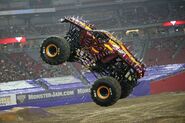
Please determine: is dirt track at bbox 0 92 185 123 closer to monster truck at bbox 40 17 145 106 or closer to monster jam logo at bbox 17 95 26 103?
monster jam logo at bbox 17 95 26 103

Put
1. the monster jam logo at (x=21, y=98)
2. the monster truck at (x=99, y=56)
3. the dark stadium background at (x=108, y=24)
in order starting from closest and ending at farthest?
the monster truck at (x=99, y=56), the monster jam logo at (x=21, y=98), the dark stadium background at (x=108, y=24)

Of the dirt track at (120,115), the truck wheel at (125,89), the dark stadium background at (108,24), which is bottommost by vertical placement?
the dirt track at (120,115)

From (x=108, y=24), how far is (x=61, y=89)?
18.1 metres

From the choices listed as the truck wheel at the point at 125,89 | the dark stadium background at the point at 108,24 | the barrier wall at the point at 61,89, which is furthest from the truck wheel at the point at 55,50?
the dark stadium background at the point at 108,24

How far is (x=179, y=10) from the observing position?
47.6 meters

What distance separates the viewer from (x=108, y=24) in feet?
147

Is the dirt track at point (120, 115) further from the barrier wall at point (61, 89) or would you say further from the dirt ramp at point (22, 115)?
the barrier wall at point (61, 89)

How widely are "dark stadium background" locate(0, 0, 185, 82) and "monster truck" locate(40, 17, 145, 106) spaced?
27743mm

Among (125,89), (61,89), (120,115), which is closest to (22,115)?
(120,115)

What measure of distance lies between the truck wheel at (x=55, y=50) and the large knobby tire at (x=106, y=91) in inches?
52.9

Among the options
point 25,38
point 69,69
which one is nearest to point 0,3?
point 25,38

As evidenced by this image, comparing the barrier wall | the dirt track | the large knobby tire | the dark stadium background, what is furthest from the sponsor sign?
the large knobby tire

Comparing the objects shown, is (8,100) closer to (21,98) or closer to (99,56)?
(21,98)

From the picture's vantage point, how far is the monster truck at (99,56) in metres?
10.9
